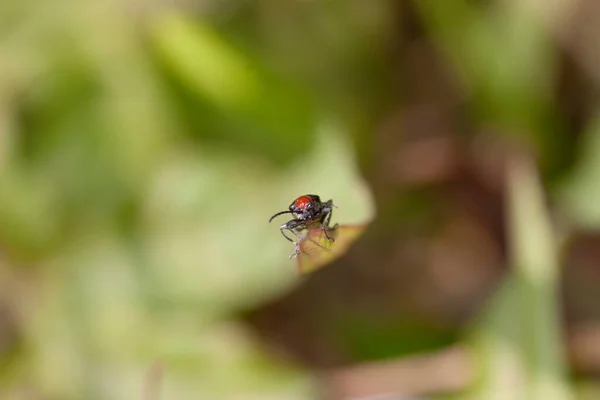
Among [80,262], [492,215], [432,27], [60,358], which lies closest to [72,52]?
[80,262]

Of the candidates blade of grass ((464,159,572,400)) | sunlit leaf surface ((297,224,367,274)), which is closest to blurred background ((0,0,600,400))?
blade of grass ((464,159,572,400))

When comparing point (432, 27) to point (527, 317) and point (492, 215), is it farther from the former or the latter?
point (527, 317)

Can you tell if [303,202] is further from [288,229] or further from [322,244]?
[322,244]

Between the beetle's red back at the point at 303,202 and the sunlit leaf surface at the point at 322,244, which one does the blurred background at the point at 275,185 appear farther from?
the sunlit leaf surface at the point at 322,244

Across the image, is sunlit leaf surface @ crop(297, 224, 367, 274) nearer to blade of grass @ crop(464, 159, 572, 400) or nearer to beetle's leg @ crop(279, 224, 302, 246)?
beetle's leg @ crop(279, 224, 302, 246)

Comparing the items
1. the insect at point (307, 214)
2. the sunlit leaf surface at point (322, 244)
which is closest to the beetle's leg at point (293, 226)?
the insect at point (307, 214)
